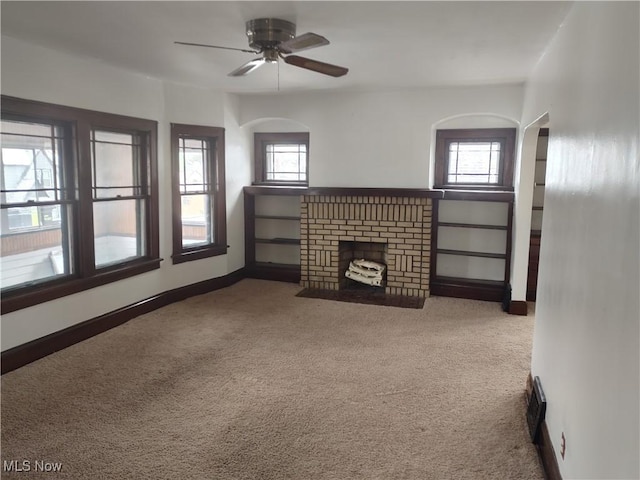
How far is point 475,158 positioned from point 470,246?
3.44 ft

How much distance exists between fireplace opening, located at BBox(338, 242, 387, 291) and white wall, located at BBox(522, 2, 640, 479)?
121 inches

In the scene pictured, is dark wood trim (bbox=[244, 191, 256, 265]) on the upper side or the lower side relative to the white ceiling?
lower

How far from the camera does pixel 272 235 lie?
6539 millimetres

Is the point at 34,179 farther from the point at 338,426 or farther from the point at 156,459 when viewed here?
the point at 338,426

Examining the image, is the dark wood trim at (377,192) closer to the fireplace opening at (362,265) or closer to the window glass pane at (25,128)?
the fireplace opening at (362,265)

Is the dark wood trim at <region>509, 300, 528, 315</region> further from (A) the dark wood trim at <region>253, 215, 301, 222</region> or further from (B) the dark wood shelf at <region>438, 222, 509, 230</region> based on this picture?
(A) the dark wood trim at <region>253, 215, 301, 222</region>

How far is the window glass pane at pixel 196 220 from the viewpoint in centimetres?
548

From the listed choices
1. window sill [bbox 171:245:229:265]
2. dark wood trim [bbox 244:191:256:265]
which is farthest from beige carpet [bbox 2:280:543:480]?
dark wood trim [bbox 244:191:256:265]

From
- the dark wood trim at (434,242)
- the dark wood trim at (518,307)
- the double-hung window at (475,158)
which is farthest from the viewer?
the dark wood trim at (434,242)

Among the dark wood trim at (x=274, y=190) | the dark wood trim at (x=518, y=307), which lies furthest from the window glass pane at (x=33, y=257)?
the dark wood trim at (x=518, y=307)

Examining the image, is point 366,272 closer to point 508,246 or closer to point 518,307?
point 508,246

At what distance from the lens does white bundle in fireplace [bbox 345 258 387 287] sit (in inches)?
229

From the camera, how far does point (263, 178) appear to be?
648cm

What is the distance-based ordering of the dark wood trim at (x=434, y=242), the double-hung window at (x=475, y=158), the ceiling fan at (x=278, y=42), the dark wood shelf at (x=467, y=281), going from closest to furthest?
the ceiling fan at (x=278, y=42), the double-hung window at (x=475, y=158), the dark wood shelf at (x=467, y=281), the dark wood trim at (x=434, y=242)
